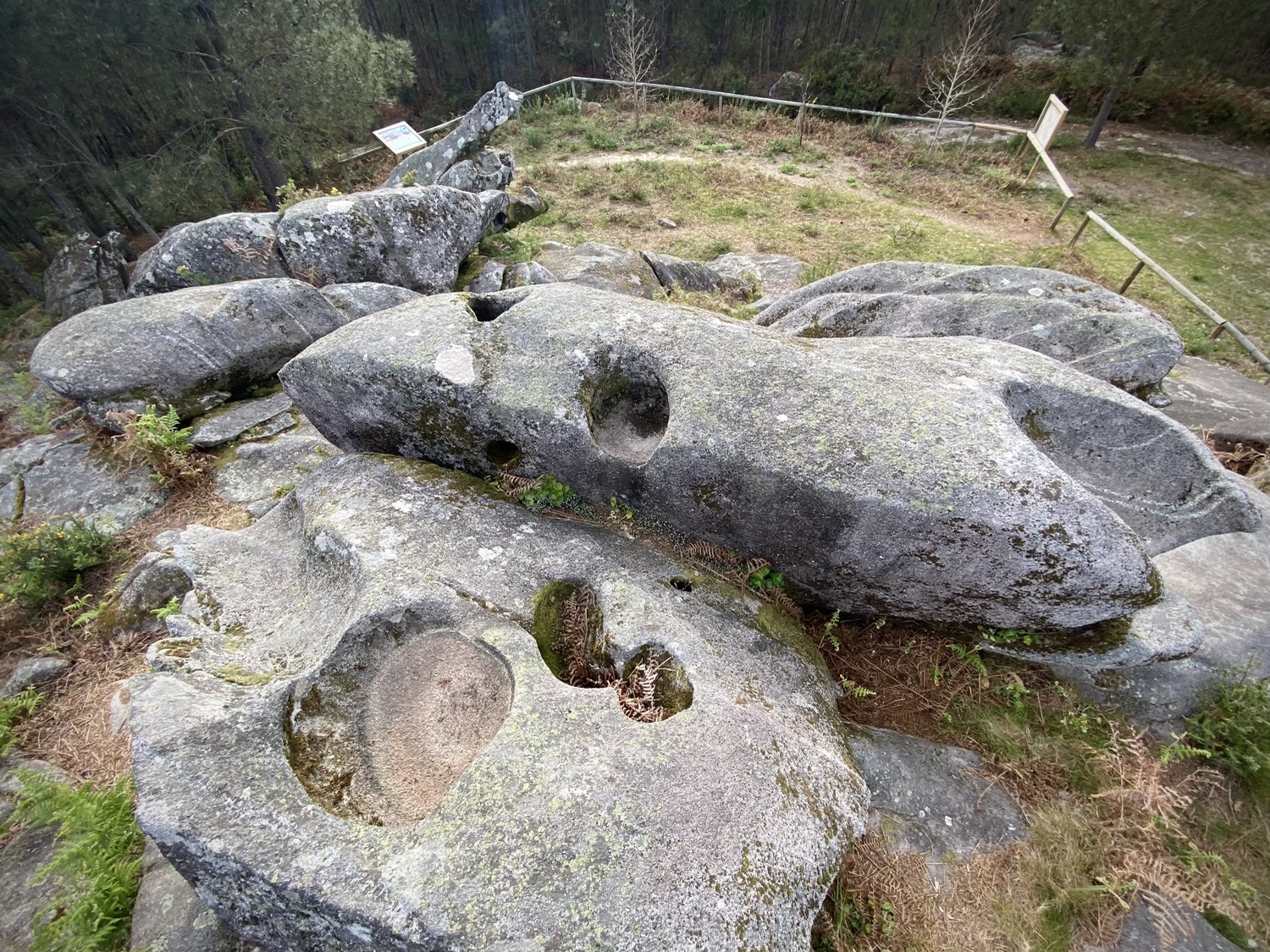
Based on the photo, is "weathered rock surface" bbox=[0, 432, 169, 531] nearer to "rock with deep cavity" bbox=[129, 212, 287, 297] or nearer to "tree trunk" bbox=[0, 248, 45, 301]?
"rock with deep cavity" bbox=[129, 212, 287, 297]

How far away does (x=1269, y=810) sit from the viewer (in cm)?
394

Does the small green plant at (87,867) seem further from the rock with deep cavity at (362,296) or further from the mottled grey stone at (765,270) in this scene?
the mottled grey stone at (765,270)

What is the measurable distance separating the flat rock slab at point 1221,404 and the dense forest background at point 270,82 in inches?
593

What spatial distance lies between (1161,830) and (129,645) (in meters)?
8.30

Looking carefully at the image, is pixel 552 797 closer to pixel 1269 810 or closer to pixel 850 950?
pixel 850 950

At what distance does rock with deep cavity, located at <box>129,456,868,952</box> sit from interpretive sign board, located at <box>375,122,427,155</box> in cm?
1347

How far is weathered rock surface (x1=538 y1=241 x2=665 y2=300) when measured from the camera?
36.1ft

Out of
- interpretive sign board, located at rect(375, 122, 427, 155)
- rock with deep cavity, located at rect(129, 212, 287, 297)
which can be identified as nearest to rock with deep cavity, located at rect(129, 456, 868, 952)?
rock with deep cavity, located at rect(129, 212, 287, 297)

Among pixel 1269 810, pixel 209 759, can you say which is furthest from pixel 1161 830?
pixel 209 759

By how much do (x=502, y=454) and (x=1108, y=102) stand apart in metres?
24.1

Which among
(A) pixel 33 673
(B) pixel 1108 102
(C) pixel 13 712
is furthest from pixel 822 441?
(B) pixel 1108 102

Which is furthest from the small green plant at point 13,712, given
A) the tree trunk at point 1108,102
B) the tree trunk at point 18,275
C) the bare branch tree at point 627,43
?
the tree trunk at point 1108,102

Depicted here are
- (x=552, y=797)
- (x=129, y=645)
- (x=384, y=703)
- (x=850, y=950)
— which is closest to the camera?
(x=552, y=797)

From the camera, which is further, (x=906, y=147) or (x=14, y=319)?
(x=906, y=147)
